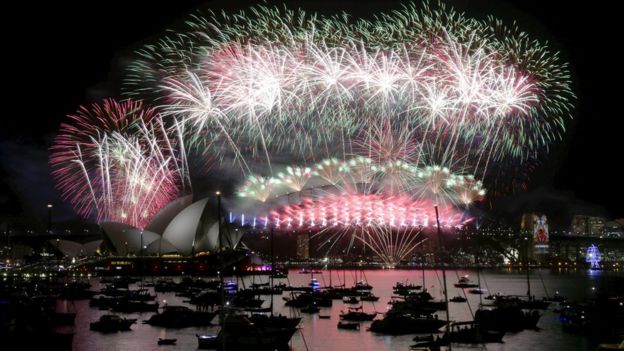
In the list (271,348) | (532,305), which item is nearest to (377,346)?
(271,348)

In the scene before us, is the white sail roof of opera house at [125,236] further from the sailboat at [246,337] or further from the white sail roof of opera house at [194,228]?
the sailboat at [246,337]

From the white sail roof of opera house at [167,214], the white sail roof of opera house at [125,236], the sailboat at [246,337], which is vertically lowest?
the sailboat at [246,337]

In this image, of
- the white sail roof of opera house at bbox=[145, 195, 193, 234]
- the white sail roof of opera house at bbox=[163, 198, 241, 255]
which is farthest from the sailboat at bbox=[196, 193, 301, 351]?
the white sail roof of opera house at bbox=[145, 195, 193, 234]

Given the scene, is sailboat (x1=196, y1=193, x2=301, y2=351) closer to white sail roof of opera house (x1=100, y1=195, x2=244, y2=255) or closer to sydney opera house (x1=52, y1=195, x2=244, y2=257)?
white sail roof of opera house (x1=100, y1=195, x2=244, y2=255)

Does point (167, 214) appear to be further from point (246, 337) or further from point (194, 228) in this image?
point (246, 337)

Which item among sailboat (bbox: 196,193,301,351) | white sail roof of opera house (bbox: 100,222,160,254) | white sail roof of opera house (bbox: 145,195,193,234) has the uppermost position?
white sail roof of opera house (bbox: 145,195,193,234)

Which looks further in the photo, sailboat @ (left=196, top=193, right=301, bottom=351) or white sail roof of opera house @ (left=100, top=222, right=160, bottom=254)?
white sail roof of opera house @ (left=100, top=222, right=160, bottom=254)

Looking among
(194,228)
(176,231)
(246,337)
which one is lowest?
(246,337)

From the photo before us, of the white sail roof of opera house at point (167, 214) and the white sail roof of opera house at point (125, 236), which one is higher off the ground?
the white sail roof of opera house at point (167, 214)

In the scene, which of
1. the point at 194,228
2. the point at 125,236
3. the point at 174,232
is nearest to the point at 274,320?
the point at 194,228

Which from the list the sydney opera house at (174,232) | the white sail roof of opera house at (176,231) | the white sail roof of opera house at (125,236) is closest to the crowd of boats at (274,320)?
the white sail roof of opera house at (176,231)

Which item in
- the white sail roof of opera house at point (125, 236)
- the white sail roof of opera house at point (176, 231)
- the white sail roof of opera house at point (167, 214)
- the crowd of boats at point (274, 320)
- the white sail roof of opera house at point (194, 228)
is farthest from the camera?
the white sail roof of opera house at point (125, 236)

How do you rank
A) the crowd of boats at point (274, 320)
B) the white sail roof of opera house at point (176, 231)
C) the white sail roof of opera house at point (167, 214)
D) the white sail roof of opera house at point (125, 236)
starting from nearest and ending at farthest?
the crowd of boats at point (274, 320)
the white sail roof of opera house at point (176, 231)
the white sail roof of opera house at point (167, 214)
the white sail roof of opera house at point (125, 236)
